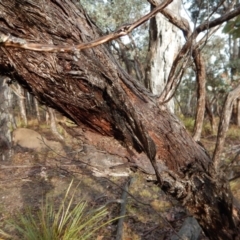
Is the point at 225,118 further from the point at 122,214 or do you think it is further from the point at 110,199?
the point at 110,199

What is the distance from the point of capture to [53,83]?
1.37 m

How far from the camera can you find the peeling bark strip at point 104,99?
4.20 ft

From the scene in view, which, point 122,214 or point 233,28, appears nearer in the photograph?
point 233,28

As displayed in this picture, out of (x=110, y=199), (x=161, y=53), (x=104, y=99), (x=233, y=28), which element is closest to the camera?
(x=104, y=99)

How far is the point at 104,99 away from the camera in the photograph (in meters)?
1.46

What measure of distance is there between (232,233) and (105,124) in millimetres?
1077

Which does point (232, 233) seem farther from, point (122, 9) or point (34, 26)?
point (122, 9)

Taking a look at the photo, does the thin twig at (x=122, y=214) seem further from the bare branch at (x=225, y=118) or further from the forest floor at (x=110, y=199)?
the bare branch at (x=225, y=118)

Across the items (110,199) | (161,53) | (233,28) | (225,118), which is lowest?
(225,118)

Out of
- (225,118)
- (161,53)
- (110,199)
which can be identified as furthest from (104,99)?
(110,199)

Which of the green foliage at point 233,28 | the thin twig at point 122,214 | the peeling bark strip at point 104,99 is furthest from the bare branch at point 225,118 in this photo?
the thin twig at point 122,214

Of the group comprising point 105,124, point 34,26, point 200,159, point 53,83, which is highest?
point 34,26

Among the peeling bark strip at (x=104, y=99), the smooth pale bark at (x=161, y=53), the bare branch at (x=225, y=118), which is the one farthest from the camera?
the smooth pale bark at (x=161, y=53)

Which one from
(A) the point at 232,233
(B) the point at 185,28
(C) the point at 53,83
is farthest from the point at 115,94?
(A) the point at 232,233
